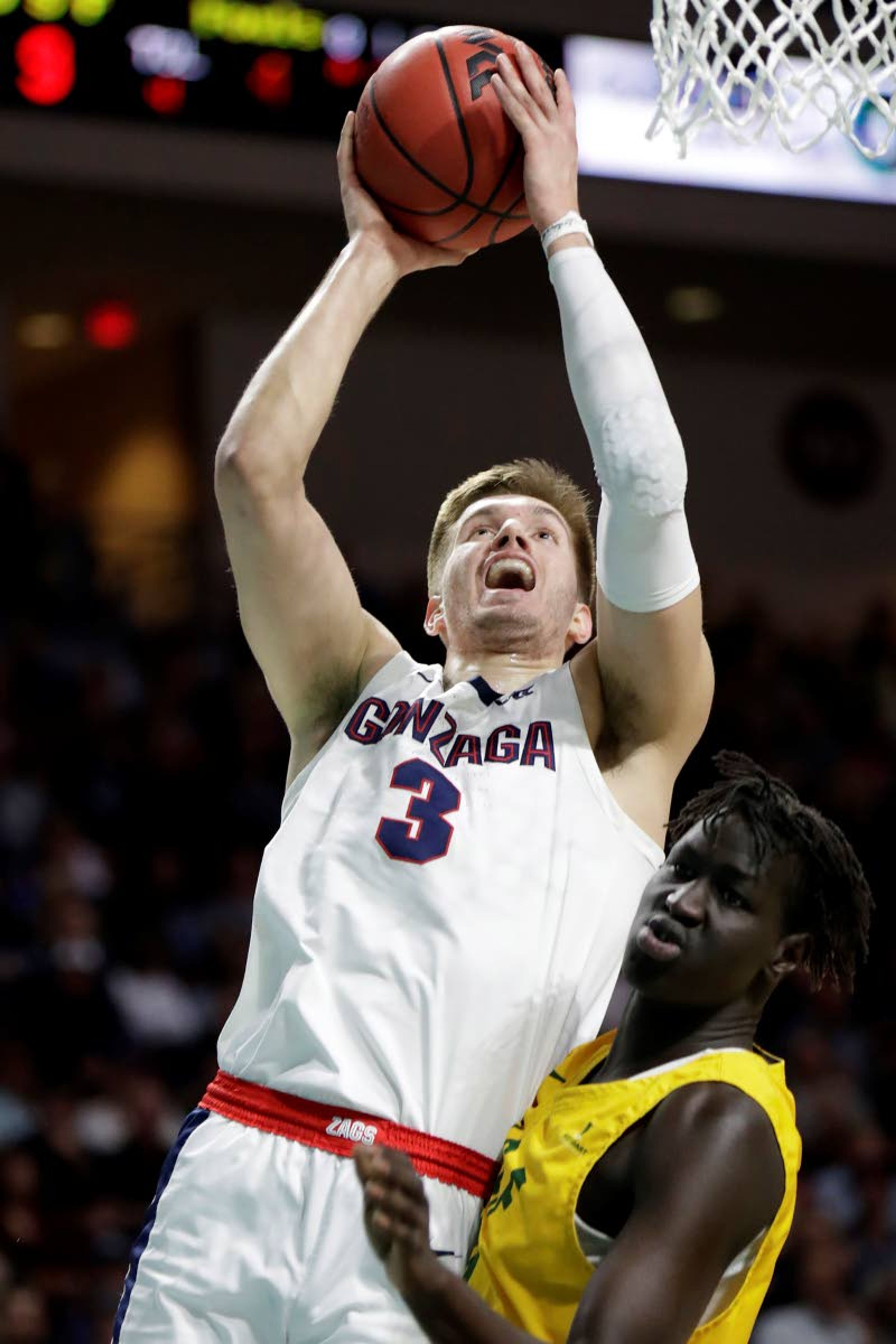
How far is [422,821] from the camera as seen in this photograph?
293 centimetres

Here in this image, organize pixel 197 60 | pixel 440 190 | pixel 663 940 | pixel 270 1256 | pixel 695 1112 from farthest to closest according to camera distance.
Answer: pixel 197 60 → pixel 440 190 → pixel 270 1256 → pixel 663 940 → pixel 695 1112

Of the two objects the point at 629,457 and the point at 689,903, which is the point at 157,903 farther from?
the point at 689,903

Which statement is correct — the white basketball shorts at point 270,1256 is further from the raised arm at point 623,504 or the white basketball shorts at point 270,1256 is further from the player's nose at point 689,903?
the raised arm at point 623,504

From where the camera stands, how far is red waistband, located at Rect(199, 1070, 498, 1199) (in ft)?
8.96

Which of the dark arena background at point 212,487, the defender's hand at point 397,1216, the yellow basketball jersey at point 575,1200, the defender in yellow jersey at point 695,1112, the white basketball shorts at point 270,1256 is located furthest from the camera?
the dark arena background at point 212,487

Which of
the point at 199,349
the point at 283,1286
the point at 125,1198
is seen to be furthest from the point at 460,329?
the point at 283,1286

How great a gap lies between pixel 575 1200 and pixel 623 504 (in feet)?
3.14

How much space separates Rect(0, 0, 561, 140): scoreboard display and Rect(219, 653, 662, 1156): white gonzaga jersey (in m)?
5.34

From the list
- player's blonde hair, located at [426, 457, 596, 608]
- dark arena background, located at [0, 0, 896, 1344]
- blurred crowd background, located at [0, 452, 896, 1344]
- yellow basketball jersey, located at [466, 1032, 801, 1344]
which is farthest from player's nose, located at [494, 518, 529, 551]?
blurred crowd background, located at [0, 452, 896, 1344]

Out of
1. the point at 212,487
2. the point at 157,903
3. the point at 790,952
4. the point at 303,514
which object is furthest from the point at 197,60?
the point at 790,952

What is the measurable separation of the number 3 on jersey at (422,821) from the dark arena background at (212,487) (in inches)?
113

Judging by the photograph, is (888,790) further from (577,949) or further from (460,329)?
(577,949)

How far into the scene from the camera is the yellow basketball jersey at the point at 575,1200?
2.50m

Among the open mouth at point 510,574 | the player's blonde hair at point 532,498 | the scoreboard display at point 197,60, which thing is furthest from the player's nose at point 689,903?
the scoreboard display at point 197,60
